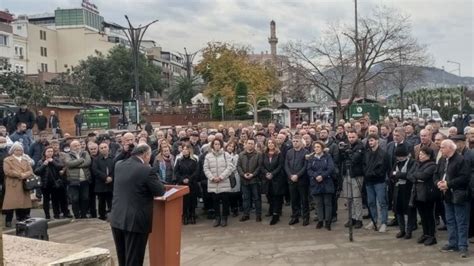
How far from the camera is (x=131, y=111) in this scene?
2997cm

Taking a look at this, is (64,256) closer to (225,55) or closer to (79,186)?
(79,186)

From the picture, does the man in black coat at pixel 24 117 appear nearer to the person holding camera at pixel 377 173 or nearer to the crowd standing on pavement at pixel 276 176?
the crowd standing on pavement at pixel 276 176

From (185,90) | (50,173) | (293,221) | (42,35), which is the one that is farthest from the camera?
(42,35)

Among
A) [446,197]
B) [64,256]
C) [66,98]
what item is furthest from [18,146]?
[66,98]

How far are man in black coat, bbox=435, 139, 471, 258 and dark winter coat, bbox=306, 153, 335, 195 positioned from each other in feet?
7.65

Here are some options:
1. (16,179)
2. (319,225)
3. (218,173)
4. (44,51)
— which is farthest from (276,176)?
(44,51)

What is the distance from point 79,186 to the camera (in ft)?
36.9

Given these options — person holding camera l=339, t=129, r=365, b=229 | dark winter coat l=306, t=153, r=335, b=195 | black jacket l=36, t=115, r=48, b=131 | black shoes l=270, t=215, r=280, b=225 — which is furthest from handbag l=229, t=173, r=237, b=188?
black jacket l=36, t=115, r=48, b=131

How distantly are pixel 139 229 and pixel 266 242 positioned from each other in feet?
11.8

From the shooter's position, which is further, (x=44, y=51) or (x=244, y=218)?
(x=44, y=51)

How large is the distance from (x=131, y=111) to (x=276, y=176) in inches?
794

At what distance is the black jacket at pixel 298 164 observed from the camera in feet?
34.9

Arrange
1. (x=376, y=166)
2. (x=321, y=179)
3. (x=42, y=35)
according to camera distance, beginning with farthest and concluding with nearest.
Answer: (x=42, y=35), (x=321, y=179), (x=376, y=166)

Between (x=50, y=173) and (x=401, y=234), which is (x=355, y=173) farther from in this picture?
(x=50, y=173)
